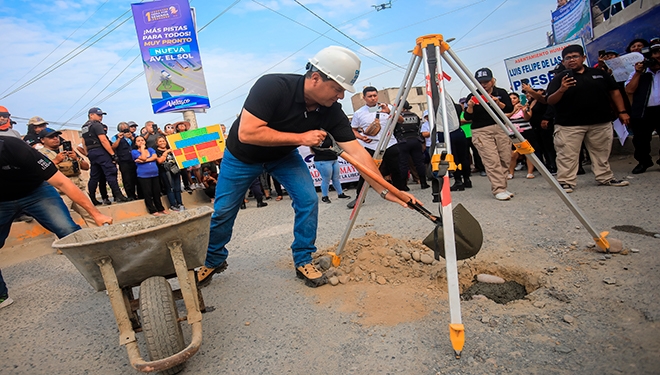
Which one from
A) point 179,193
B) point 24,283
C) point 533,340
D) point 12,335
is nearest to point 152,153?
point 179,193

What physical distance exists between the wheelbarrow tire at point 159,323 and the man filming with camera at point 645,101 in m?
6.83

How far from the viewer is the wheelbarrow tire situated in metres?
2.05

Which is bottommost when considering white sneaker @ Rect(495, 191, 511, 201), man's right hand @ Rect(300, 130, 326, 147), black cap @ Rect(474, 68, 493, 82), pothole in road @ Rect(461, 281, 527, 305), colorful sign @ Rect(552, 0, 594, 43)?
pothole in road @ Rect(461, 281, 527, 305)

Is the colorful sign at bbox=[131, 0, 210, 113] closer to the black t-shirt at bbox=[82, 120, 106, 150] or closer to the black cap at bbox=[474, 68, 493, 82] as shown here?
the black t-shirt at bbox=[82, 120, 106, 150]

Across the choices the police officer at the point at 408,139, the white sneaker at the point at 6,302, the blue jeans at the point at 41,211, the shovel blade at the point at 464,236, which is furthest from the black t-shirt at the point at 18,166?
the police officer at the point at 408,139

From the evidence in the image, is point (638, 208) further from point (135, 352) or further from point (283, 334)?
point (135, 352)

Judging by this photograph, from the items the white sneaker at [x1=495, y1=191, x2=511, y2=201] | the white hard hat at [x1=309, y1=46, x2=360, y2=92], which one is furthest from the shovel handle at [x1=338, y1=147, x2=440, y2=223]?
the white sneaker at [x1=495, y1=191, x2=511, y2=201]

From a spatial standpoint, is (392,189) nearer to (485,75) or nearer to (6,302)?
(485,75)

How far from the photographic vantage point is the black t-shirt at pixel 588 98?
5184 mm

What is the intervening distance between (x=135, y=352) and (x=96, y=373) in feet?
1.90

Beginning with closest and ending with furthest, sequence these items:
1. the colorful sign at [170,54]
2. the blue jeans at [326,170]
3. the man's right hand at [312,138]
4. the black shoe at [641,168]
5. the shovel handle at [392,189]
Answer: the shovel handle at [392,189]
the man's right hand at [312,138]
the black shoe at [641,168]
the blue jeans at [326,170]
the colorful sign at [170,54]

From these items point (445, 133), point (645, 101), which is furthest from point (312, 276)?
point (645, 101)

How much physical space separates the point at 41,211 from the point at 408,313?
3.74m

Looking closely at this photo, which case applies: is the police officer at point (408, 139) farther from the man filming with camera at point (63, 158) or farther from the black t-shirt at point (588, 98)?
the man filming with camera at point (63, 158)
